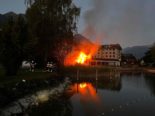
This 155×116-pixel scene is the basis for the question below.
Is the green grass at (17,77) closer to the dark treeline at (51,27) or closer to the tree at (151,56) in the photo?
the dark treeline at (51,27)

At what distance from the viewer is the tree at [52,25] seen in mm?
62188

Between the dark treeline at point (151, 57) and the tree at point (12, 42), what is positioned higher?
the dark treeline at point (151, 57)

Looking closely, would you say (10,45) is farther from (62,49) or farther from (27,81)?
(62,49)

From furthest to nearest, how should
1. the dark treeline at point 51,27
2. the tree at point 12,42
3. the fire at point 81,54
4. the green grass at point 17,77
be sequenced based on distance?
the fire at point 81,54 < the dark treeline at point 51,27 < the tree at point 12,42 < the green grass at point 17,77

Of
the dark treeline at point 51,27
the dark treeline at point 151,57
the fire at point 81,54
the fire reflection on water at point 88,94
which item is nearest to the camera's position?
the fire reflection on water at point 88,94

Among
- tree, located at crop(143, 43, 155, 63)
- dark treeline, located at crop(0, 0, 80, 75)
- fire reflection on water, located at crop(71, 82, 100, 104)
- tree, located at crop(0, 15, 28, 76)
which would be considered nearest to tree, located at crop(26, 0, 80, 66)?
dark treeline, located at crop(0, 0, 80, 75)

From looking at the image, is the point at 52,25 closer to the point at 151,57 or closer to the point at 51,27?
the point at 51,27

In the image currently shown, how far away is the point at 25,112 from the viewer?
28.8 meters

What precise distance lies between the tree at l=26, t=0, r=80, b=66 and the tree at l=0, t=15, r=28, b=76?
63.9 ft

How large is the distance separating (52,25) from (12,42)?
80.0 ft

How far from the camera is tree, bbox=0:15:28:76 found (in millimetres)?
39156

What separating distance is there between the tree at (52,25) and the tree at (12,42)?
19482mm

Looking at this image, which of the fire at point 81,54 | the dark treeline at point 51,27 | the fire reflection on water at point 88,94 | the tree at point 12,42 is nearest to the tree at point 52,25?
the dark treeline at point 51,27

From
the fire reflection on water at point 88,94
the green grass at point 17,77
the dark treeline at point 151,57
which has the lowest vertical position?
the fire reflection on water at point 88,94
